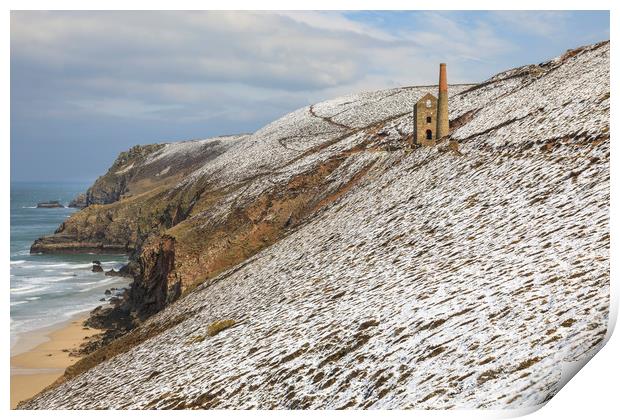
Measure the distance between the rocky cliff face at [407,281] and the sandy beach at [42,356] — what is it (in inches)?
325

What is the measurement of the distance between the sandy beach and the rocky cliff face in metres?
8.25

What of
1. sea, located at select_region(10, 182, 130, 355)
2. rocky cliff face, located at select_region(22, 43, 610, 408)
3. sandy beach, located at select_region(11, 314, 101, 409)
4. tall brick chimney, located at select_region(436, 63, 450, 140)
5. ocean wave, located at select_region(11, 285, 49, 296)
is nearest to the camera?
rocky cliff face, located at select_region(22, 43, 610, 408)

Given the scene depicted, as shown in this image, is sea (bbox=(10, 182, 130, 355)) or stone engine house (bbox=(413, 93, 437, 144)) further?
sea (bbox=(10, 182, 130, 355))

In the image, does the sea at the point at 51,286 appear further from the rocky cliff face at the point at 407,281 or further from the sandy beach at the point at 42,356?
the rocky cliff face at the point at 407,281

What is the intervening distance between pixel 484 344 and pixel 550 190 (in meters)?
9.70

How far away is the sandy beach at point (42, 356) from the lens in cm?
3478

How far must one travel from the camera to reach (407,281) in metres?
16.2

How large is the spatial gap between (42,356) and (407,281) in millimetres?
36345

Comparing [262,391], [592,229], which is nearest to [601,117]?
[592,229]

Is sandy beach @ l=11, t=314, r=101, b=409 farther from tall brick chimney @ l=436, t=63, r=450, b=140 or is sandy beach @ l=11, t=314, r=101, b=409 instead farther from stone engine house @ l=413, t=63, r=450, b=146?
tall brick chimney @ l=436, t=63, r=450, b=140

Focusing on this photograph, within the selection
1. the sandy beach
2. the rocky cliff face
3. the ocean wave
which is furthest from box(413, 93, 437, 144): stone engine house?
the ocean wave

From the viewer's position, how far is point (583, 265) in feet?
39.6

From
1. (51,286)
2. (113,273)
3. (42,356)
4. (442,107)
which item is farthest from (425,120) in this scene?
(113,273)

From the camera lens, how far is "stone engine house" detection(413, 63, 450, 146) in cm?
3478
